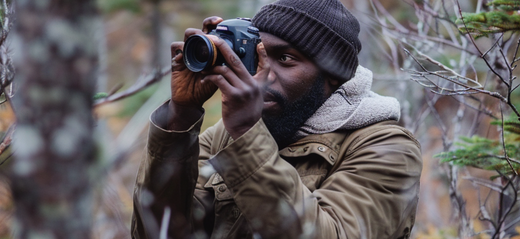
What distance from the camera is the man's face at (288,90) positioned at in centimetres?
217

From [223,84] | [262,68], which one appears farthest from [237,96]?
[262,68]

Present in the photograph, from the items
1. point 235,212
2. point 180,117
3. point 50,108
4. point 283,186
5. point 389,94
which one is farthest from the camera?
point 389,94

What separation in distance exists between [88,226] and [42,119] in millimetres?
233

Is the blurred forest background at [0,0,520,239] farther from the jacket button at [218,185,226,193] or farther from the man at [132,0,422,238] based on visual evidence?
the jacket button at [218,185,226,193]

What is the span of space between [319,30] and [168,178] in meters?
0.95

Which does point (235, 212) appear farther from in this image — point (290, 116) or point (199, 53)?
point (199, 53)

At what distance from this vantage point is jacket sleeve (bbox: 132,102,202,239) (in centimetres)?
193

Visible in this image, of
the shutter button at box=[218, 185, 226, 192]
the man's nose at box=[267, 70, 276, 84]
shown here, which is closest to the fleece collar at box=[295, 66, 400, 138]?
the man's nose at box=[267, 70, 276, 84]

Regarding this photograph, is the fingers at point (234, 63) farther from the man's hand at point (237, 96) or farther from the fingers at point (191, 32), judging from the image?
the fingers at point (191, 32)

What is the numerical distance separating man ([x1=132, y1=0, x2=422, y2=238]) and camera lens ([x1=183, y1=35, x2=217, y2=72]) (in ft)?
0.13

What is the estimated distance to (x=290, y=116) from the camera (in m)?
2.21

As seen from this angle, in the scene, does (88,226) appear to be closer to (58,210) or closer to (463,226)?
(58,210)

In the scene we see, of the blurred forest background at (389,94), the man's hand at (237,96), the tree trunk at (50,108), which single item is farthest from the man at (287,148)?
the tree trunk at (50,108)

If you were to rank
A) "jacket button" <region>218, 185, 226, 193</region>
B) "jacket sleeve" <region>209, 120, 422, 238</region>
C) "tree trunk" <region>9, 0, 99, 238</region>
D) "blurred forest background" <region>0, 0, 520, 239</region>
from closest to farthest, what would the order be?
"tree trunk" <region>9, 0, 99, 238</region>, "jacket sleeve" <region>209, 120, 422, 238</region>, "blurred forest background" <region>0, 0, 520, 239</region>, "jacket button" <region>218, 185, 226, 193</region>
